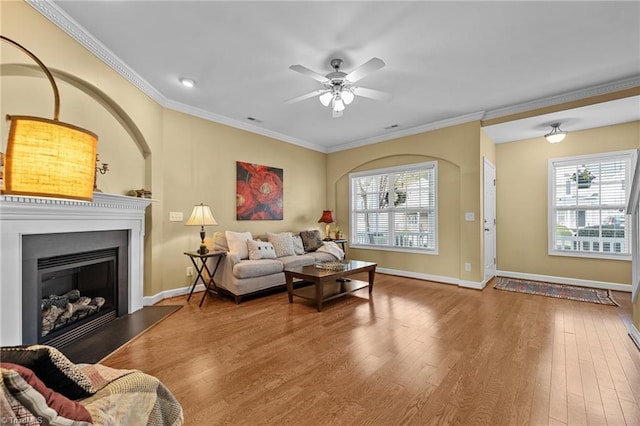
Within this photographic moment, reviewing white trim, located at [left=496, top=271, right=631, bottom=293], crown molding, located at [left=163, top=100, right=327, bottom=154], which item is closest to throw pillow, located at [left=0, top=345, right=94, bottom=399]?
crown molding, located at [left=163, top=100, right=327, bottom=154]

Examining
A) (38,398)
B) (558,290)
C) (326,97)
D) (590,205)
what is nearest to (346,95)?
(326,97)

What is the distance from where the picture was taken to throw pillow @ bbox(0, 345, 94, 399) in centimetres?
89

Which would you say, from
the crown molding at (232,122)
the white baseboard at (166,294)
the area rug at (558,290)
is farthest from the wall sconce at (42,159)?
the area rug at (558,290)

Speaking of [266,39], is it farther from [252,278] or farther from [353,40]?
[252,278]

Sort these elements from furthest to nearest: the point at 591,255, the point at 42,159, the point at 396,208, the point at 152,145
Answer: the point at 396,208
the point at 591,255
the point at 152,145
the point at 42,159

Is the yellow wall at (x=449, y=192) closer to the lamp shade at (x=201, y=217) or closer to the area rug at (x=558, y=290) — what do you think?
the area rug at (x=558, y=290)

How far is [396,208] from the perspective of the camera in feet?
17.9

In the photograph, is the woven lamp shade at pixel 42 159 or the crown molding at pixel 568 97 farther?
the crown molding at pixel 568 97

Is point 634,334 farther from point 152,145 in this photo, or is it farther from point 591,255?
point 152,145

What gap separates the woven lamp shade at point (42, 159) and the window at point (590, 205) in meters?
6.09

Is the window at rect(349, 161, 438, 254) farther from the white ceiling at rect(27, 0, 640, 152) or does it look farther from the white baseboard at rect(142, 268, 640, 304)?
the white ceiling at rect(27, 0, 640, 152)

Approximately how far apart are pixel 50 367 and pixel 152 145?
322cm

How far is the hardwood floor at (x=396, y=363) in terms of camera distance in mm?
1640

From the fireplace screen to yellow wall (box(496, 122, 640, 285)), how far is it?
241 inches
